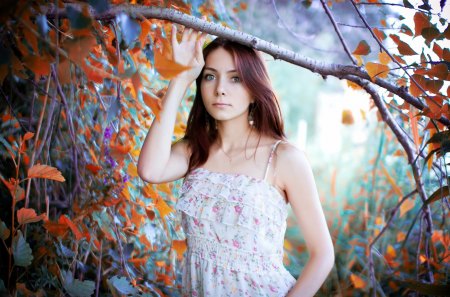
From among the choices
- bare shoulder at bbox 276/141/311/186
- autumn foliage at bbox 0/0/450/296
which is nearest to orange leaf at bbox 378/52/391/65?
autumn foliage at bbox 0/0/450/296

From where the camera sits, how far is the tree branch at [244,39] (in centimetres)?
120

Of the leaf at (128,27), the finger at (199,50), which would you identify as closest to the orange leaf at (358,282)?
the finger at (199,50)

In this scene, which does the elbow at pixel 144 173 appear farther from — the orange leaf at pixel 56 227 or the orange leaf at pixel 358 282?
the orange leaf at pixel 358 282

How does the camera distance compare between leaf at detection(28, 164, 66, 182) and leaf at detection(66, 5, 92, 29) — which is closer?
leaf at detection(66, 5, 92, 29)

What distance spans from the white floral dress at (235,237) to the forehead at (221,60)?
1.10ft

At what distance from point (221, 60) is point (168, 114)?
10.1 inches

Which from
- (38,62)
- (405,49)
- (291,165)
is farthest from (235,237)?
(38,62)

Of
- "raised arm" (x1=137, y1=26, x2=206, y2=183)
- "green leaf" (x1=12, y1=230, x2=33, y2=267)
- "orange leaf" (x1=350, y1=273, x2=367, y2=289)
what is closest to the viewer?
"green leaf" (x1=12, y1=230, x2=33, y2=267)

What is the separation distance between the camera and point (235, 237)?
1530mm

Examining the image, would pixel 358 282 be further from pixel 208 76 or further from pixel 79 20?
pixel 79 20

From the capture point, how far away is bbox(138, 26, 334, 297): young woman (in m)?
1.52

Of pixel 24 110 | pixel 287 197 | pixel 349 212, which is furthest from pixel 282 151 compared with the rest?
pixel 349 212

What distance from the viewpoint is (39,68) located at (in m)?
0.87

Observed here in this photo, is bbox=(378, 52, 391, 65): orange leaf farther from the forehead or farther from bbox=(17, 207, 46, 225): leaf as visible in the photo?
bbox=(17, 207, 46, 225): leaf
